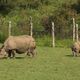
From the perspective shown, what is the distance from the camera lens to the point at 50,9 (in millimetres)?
45906

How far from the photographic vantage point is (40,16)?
138 feet

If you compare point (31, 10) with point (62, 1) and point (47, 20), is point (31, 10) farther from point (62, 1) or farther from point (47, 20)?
point (47, 20)

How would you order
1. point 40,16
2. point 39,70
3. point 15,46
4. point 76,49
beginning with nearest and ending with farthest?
point 39,70 < point 15,46 < point 76,49 < point 40,16

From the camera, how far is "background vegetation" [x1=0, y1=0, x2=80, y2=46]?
3403cm

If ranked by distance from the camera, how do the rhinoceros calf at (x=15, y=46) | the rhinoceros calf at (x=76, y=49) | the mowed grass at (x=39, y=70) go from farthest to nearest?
the rhinoceros calf at (x=76, y=49)
the rhinoceros calf at (x=15, y=46)
the mowed grass at (x=39, y=70)

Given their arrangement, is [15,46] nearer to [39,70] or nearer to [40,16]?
[39,70]

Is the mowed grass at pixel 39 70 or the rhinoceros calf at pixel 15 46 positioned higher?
the rhinoceros calf at pixel 15 46

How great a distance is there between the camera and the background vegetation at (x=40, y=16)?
34031 millimetres

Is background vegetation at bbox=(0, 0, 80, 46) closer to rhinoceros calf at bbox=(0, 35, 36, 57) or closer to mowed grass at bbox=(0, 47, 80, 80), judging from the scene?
rhinoceros calf at bbox=(0, 35, 36, 57)

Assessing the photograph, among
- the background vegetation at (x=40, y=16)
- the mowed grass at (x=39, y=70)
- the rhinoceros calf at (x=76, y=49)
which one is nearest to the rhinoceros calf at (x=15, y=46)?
the mowed grass at (x=39, y=70)

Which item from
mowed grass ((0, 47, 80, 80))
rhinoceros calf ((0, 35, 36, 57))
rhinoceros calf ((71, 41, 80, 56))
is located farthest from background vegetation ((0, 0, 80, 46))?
mowed grass ((0, 47, 80, 80))

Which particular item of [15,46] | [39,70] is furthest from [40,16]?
[39,70]

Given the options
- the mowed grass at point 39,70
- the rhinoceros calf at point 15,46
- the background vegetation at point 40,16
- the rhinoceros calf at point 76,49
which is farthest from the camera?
the background vegetation at point 40,16

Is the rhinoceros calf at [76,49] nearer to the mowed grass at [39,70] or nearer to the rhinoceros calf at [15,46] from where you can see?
the rhinoceros calf at [15,46]
